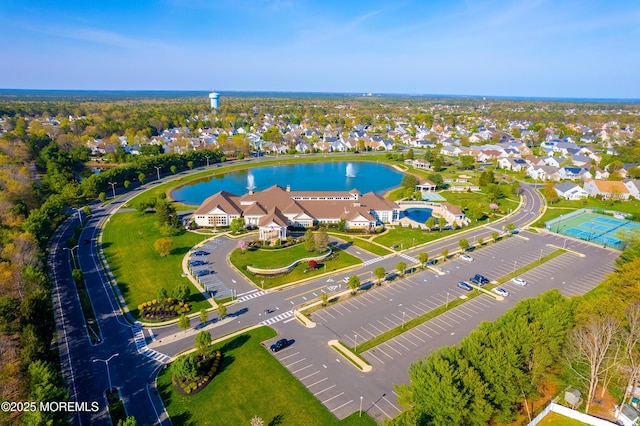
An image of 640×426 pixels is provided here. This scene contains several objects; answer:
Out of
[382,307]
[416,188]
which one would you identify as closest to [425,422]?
[382,307]

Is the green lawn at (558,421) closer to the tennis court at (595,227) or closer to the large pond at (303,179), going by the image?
the tennis court at (595,227)

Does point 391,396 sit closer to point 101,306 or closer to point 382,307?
point 382,307

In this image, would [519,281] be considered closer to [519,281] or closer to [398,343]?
[519,281]

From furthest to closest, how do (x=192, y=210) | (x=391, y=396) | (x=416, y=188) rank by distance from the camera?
(x=416, y=188), (x=192, y=210), (x=391, y=396)

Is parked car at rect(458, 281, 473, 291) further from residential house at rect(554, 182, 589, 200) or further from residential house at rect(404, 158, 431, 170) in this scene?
residential house at rect(404, 158, 431, 170)

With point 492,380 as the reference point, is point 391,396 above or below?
below

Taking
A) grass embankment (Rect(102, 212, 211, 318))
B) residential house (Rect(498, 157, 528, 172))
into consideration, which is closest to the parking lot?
grass embankment (Rect(102, 212, 211, 318))
